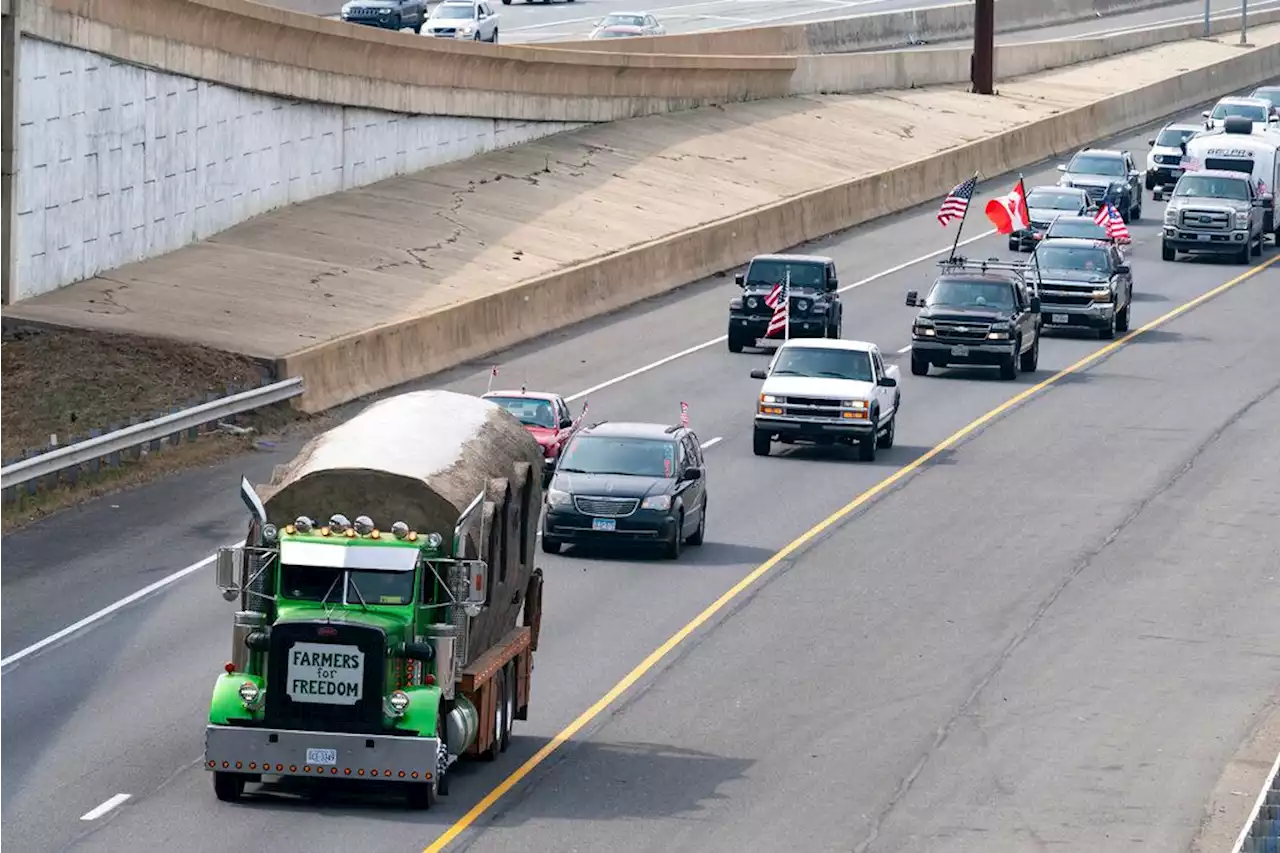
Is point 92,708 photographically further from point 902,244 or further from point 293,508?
point 902,244

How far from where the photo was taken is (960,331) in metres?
46.7

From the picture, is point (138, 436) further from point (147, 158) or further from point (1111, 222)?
point (1111, 222)

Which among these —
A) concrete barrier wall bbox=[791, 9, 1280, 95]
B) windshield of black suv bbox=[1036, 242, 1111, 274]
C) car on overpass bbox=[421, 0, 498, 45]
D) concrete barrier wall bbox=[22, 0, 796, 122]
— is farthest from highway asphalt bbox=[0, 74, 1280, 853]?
car on overpass bbox=[421, 0, 498, 45]

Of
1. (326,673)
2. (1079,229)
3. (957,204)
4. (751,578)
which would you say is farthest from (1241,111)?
(326,673)

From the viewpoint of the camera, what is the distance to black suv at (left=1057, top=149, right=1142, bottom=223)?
6788 cm

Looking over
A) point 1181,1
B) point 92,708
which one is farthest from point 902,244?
point 1181,1

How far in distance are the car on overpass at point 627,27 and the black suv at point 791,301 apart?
1352 inches

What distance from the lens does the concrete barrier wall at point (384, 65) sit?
4528cm

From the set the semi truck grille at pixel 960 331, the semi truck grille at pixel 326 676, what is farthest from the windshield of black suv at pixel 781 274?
the semi truck grille at pixel 326 676

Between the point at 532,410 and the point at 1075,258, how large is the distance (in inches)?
748

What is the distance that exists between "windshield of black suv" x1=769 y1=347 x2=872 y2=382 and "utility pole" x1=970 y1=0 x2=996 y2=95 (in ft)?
150

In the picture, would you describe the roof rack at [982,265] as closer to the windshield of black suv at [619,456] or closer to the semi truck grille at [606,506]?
the windshield of black suv at [619,456]

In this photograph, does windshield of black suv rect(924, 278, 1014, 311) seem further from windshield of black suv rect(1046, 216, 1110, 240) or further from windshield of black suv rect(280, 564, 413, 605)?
windshield of black suv rect(280, 564, 413, 605)

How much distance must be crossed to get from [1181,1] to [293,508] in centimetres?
10362
